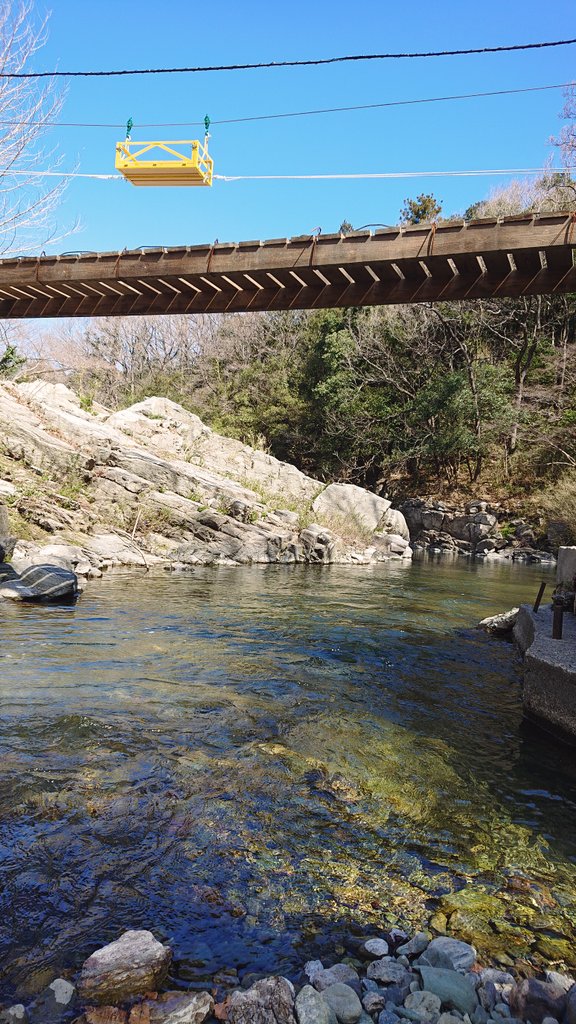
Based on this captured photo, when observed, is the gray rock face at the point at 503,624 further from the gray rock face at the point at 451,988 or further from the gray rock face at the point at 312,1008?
the gray rock face at the point at 312,1008

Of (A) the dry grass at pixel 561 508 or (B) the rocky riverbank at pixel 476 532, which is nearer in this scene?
(A) the dry grass at pixel 561 508

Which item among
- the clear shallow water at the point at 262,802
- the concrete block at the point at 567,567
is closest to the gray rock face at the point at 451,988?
the clear shallow water at the point at 262,802

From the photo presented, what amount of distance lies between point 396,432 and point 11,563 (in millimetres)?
25019

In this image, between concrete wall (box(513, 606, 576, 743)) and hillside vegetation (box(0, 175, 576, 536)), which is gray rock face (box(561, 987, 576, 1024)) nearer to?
concrete wall (box(513, 606, 576, 743))

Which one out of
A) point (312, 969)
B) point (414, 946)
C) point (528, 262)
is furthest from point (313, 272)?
point (312, 969)

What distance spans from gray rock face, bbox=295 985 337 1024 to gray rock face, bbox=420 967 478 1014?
0.42 m

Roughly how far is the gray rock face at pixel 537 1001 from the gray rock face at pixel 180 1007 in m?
1.16

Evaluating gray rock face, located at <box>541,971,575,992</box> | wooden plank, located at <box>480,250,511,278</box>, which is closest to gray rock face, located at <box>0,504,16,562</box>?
wooden plank, located at <box>480,250,511,278</box>

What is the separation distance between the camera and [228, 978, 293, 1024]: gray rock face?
2.28 meters

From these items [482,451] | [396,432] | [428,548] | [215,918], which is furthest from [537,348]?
[215,918]

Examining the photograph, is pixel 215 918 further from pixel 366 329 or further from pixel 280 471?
pixel 366 329

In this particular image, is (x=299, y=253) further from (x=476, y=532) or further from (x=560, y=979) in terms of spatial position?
(x=476, y=532)

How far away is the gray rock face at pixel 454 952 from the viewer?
2629 millimetres

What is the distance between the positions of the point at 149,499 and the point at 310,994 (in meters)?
16.2
